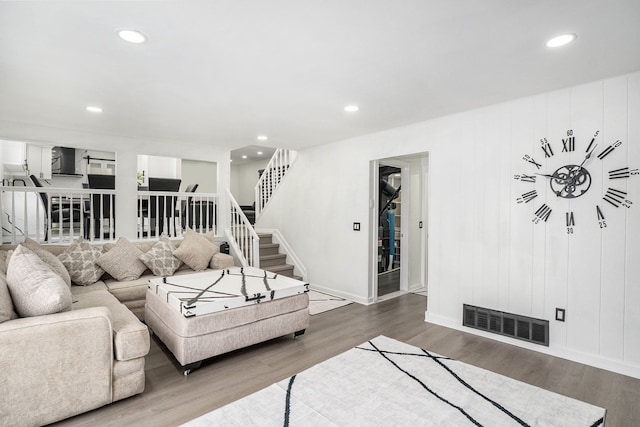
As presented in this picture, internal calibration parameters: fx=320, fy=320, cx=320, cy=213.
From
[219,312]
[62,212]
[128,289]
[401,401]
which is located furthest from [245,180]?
[401,401]

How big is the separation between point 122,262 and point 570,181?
15.7ft

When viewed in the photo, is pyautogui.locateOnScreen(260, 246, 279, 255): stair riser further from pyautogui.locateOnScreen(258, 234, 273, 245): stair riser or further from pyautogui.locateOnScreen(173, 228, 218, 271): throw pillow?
pyautogui.locateOnScreen(173, 228, 218, 271): throw pillow

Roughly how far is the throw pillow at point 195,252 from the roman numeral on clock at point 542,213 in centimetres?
390

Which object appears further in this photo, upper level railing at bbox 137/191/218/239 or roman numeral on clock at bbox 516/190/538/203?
upper level railing at bbox 137/191/218/239

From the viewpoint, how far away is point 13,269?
7.09 feet

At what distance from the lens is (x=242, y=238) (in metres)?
5.46

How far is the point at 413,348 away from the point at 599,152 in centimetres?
233

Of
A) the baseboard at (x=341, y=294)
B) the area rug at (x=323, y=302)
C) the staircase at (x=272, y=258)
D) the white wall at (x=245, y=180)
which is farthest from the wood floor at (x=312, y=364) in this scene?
the white wall at (x=245, y=180)

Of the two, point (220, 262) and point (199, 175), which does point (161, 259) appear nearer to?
point (220, 262)

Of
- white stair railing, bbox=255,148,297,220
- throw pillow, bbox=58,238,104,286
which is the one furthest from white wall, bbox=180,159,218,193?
throw pillow, bbox=58,238,104,286

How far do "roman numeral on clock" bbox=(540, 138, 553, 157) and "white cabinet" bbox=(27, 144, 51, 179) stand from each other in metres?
8.84

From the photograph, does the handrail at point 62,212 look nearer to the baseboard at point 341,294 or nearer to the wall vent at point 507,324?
the baseboard at point 341,294

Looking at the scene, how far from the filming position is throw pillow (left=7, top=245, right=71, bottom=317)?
6.63ft

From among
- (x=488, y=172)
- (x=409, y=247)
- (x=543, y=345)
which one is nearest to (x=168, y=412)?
(x=543, y=345)
